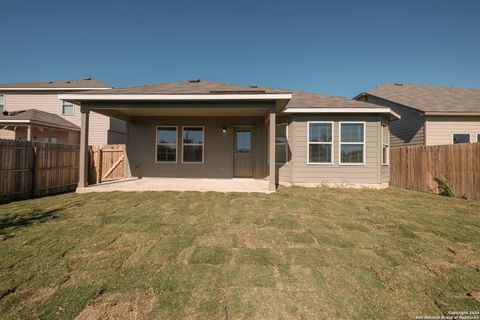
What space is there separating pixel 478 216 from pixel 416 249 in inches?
130

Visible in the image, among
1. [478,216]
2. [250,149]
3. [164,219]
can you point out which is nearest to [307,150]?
[250,149]

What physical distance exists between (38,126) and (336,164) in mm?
14832

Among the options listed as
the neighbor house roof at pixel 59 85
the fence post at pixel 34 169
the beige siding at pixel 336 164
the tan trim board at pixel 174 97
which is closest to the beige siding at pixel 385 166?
the beige siding at pixel 336 164

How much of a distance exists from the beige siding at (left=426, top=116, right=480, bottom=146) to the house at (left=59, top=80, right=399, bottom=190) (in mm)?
3216

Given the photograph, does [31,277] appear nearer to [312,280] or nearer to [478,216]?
[312,280]

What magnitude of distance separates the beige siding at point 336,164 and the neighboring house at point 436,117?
413cm

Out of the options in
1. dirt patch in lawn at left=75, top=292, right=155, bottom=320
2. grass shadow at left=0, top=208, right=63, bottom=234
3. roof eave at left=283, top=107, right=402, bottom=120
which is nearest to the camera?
dirt patch in lawn at left=75, top=292, right=155, bottom=320

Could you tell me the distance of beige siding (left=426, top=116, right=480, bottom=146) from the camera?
420 inches

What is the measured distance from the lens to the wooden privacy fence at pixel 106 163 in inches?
337

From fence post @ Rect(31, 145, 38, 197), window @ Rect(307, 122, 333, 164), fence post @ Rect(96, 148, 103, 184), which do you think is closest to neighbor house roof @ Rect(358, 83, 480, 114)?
window @ Rect(307, 122, 333, 164)

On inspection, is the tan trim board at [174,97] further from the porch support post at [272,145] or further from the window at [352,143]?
the window at [352,143]

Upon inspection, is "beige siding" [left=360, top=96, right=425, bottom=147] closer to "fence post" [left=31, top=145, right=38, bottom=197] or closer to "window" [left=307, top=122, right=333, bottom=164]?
"window" [left=307, top=122, right=333, bottom=164]

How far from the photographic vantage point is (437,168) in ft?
25.9

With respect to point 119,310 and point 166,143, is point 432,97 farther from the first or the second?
point 119,310
